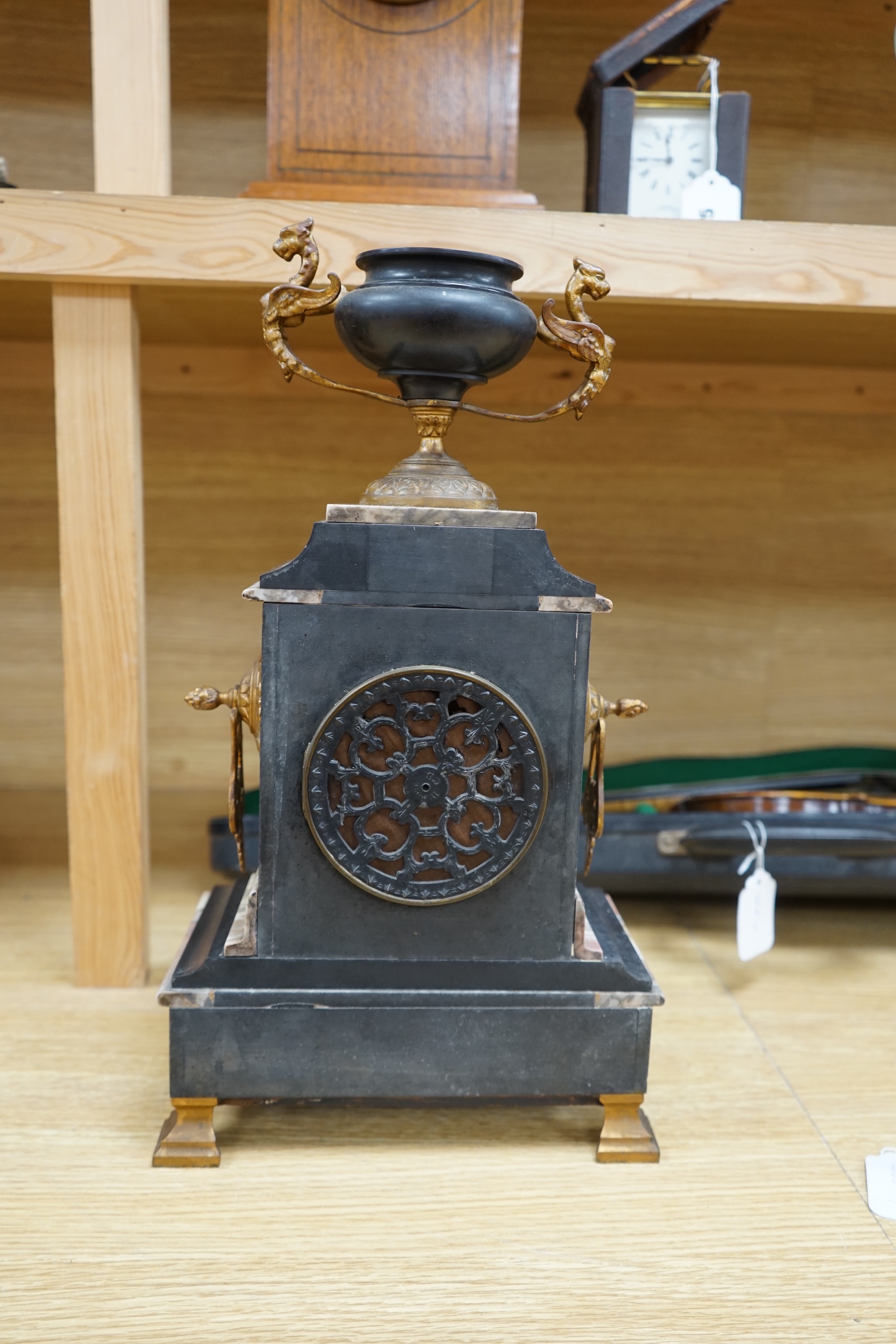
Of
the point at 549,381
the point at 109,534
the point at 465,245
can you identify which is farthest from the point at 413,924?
the point at 549,381

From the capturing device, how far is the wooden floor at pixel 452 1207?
100 cm

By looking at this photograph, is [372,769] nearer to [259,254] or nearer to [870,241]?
[259,254]

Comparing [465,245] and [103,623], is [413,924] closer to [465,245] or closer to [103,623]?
[103,623]

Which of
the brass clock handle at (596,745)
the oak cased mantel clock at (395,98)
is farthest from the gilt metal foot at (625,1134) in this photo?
the oak cased mantel clock at (395,98)

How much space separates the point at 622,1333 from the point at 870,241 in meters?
1.38

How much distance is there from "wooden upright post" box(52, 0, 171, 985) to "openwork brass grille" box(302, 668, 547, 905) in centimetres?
49

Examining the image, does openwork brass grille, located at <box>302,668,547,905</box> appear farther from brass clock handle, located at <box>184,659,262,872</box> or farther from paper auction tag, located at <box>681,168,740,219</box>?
paper auction tag, located at <box>681,168,740,219</box>

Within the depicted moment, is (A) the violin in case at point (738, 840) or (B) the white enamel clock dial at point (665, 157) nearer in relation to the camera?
(B) the white enamel clock dial at point (665, 157)

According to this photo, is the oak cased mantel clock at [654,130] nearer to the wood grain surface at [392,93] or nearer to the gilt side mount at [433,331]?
the wood grain surface at [392,93]

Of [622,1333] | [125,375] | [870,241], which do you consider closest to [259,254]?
[125,375]

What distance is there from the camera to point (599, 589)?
2234mm

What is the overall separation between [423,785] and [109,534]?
639mm

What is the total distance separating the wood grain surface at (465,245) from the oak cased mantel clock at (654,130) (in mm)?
121

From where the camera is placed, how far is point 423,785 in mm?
1246
